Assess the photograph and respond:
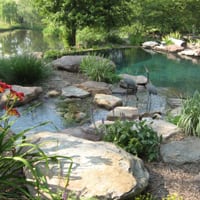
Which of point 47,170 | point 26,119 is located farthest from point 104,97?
point 47,170

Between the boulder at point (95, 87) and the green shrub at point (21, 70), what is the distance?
3.10 feet

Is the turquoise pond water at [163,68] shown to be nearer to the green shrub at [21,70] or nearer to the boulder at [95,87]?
the boulder at [95,87]

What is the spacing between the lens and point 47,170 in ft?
7.55

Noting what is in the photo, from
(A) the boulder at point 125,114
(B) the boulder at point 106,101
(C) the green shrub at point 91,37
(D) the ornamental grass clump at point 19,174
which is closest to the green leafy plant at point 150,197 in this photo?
(D) the ornamental grass clump at point 19,174

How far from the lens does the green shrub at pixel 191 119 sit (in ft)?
12.4

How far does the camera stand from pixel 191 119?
Answer: 3814mm

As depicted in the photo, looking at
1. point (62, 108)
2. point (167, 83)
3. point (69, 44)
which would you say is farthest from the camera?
point (69, 44)

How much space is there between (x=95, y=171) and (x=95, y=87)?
434cm

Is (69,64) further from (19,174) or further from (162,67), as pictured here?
(19,174)

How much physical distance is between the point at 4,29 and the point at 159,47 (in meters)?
20.7

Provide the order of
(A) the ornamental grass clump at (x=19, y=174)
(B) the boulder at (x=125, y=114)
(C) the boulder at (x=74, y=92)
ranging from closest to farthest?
(A) the ornamental grass clump at (x=19, y=174)
(B) the boulder at (x=125, y=114)
(C) the boulder at (x=74, y=92)

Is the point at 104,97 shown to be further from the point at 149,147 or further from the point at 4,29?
the point at 4,29

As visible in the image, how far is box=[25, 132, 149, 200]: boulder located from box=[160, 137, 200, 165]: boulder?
58cm

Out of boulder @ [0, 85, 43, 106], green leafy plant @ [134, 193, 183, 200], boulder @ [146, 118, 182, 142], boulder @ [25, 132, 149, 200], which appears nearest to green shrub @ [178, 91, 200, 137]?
boulder @ [146, 118, 182, 142]
